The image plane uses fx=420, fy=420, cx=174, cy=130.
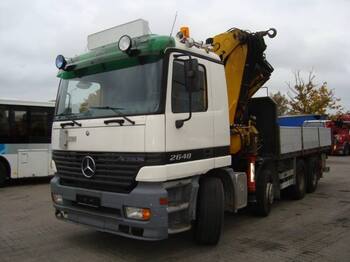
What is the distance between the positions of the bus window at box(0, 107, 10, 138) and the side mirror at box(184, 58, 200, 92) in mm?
9439

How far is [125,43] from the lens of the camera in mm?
5473

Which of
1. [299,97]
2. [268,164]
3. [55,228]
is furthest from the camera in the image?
[299,97]

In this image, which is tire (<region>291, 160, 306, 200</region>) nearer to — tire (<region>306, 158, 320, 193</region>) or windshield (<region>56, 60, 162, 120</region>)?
tire (<region>306, 158, 320, 193</region>)

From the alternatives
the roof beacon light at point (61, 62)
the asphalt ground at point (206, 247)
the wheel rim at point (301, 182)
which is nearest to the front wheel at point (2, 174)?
the asphalt ground at point (206, 247)

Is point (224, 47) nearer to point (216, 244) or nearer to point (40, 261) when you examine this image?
point (216, 244)

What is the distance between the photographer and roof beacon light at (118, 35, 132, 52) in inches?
214

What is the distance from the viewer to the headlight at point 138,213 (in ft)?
16.9

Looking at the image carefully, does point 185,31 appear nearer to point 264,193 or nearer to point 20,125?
point 264,193

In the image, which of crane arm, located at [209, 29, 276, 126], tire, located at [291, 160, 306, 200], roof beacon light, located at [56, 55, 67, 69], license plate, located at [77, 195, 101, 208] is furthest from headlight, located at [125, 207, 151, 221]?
tire, located at [291, 160, 306, 200]

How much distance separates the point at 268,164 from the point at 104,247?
3.98 m

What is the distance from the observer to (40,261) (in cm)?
561

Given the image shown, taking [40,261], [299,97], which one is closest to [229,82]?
[40,261]

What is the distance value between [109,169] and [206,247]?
193cm

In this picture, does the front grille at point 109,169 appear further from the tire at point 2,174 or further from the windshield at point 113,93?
the tire at point 2,174
